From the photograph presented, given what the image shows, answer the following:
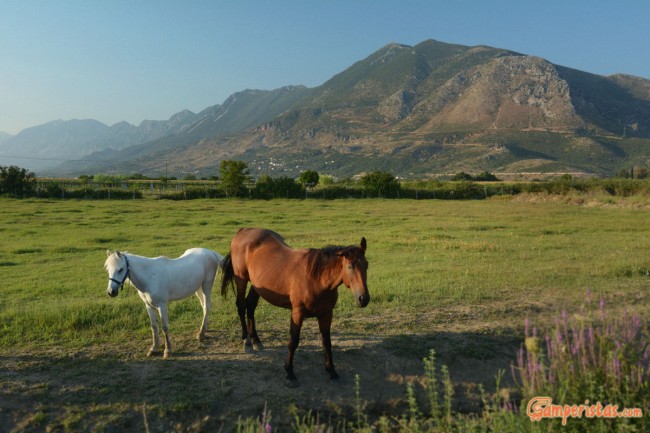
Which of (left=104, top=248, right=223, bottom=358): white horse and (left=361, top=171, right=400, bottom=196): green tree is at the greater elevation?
(left=361, top=171, right=400, bottom=196): green tree

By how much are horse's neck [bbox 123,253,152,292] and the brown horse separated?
1498mm

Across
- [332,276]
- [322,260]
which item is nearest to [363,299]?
[332,276]

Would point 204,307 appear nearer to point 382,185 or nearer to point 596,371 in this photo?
point 596,371

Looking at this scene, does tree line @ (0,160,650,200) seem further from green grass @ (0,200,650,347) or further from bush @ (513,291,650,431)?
bush @ (513,291,650,431)

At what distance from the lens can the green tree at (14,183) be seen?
4922 cm

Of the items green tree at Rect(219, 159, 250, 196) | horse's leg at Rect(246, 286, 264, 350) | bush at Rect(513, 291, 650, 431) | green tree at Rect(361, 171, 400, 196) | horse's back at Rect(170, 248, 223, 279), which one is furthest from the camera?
green tree at Rect(361, 171, 400, 196)

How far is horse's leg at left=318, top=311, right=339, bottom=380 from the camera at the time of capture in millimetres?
6664

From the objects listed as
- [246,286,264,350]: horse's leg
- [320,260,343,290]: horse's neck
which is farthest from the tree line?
[320,260,343,290]: horse's neck

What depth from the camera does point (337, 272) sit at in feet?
20.9

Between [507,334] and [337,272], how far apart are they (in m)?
4.02

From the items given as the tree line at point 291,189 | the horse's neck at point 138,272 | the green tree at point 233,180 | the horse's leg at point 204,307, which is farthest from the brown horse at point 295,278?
the green tree at point 233,180

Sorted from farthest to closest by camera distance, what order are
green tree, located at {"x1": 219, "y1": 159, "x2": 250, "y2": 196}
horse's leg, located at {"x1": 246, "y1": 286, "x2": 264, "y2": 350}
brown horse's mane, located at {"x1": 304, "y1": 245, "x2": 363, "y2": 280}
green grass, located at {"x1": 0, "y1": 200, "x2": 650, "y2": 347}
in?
green tree, located at {"x1": 219, "y1": 159, "x2": 250, "y2": 196}
green grass, located at {"x1": 0, "y1": 200, "x2": 650, "y2": 347}
horse's leg, located at {"x1": 246, "y1": 286, "x2": 264, "y2": 350}
brown horse's mane, located at {"x1": 304, "y1": 245, "x2": 363, "y2": 280}

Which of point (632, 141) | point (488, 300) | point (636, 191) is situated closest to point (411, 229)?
point (488, 300)

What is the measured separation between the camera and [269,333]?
8.74 meters
